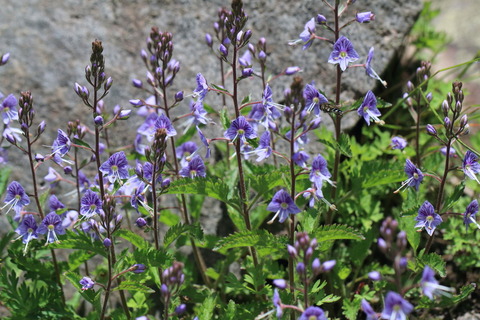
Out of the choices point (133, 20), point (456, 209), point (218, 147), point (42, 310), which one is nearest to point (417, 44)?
point (456, 209)

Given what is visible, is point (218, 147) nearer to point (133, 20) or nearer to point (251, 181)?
point (251, 181)

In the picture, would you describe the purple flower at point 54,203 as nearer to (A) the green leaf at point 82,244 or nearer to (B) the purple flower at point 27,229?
(B) the purple flower at point 27,229

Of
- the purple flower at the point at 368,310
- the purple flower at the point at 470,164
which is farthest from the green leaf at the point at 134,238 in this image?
the purple flower at the point at 470,164

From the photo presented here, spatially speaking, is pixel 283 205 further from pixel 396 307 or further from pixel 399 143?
pixel 399 143

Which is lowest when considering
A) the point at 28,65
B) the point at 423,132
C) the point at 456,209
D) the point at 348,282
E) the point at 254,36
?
the point at 348,282

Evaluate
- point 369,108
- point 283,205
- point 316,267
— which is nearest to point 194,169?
point 283,205

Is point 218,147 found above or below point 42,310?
above
